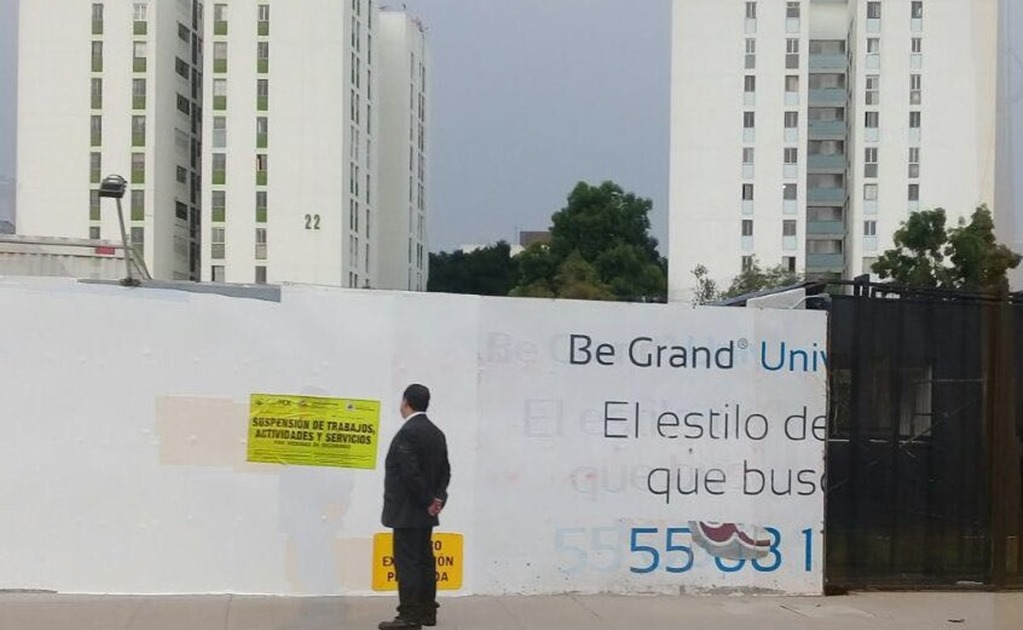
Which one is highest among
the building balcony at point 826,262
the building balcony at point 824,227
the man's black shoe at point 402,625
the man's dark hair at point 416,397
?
the building balcony at point 824,227

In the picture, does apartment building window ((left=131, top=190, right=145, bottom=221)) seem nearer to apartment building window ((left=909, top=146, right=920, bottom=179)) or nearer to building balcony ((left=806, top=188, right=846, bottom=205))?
building balcony ((left=806, top=188, right=846, bottom=205))

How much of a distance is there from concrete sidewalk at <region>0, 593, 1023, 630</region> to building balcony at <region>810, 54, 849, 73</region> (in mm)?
75482

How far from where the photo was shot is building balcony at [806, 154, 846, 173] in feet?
264

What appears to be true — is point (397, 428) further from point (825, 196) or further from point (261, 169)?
point (825, 196)

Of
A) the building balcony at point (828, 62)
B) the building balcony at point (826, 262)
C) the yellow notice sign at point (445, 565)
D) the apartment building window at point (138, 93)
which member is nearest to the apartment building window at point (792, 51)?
the building balcony at point (828, 62)

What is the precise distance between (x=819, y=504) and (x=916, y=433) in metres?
0.99

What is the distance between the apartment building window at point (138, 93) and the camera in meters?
75.1

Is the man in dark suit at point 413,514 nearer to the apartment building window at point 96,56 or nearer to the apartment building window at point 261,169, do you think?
the apartment building window at point 261,169

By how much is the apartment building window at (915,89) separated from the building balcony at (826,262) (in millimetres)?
10505

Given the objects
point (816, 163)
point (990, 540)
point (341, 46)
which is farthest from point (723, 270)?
point (990, 540)

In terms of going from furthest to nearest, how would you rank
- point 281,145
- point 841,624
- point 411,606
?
point 281,145, point 841,624, point 411,606

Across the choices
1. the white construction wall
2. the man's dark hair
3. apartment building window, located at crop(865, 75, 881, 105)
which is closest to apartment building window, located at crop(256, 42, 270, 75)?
apartment building window, located at crop(865, 75, 881, 105)

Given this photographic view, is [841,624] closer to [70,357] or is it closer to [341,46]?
[70,357]

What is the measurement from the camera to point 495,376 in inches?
378
